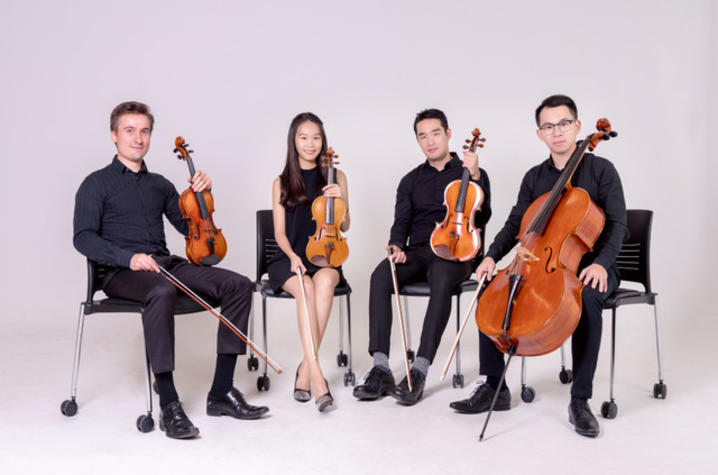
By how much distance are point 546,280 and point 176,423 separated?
4.49 ft

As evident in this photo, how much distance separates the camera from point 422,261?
10.5 ft

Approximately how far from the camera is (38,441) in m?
2.44

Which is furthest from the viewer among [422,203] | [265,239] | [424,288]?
[265,239]

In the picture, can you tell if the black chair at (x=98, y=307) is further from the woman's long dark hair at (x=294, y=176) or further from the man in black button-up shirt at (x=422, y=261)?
the man in black button-up shirt at (x=422, y=261)

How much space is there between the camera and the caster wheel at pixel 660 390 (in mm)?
2838

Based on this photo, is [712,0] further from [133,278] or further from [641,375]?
[133,278]

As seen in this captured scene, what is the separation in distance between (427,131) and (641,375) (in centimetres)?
149

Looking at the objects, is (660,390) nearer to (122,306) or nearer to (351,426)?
(351,426)

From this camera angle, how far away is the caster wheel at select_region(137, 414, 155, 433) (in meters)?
2.51

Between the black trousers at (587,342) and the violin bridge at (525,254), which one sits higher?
the violin bridge at (525,254)

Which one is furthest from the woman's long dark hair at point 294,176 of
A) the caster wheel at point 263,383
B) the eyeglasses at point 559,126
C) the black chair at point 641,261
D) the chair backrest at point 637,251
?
the chair backrest at point 637,251

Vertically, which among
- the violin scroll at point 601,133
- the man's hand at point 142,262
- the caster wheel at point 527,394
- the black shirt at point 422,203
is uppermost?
the violin scroll at point 601,133

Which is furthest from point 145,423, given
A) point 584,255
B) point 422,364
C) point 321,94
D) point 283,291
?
point 321,94

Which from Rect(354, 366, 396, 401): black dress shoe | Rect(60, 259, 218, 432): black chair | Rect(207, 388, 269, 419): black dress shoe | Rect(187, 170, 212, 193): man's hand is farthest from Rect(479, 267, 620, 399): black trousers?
Rect(187, 170, 212, 193): man's hand
